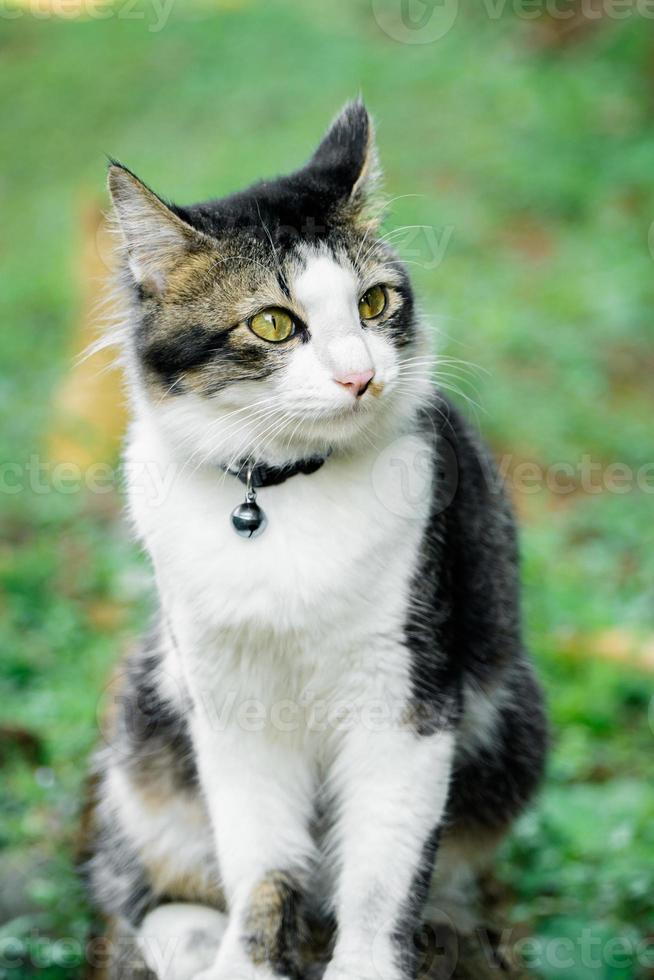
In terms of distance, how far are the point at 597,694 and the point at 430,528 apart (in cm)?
194

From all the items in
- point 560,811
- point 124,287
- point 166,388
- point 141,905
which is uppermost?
point 124,287

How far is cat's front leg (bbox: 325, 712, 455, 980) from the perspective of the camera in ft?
7.21

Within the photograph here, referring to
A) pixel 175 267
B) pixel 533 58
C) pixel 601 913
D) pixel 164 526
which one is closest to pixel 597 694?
pixel 601 913

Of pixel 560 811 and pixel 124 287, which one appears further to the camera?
pixel 560 811

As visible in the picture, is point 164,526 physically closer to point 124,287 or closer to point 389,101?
point 124,287

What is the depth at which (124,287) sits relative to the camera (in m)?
2.31

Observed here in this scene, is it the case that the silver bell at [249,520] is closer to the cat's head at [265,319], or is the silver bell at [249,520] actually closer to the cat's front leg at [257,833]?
the cat's head at [265,319]

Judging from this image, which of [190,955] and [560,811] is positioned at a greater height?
[190,955]

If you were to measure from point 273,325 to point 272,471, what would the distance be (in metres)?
0.31

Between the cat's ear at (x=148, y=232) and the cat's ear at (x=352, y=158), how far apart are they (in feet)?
1.20
